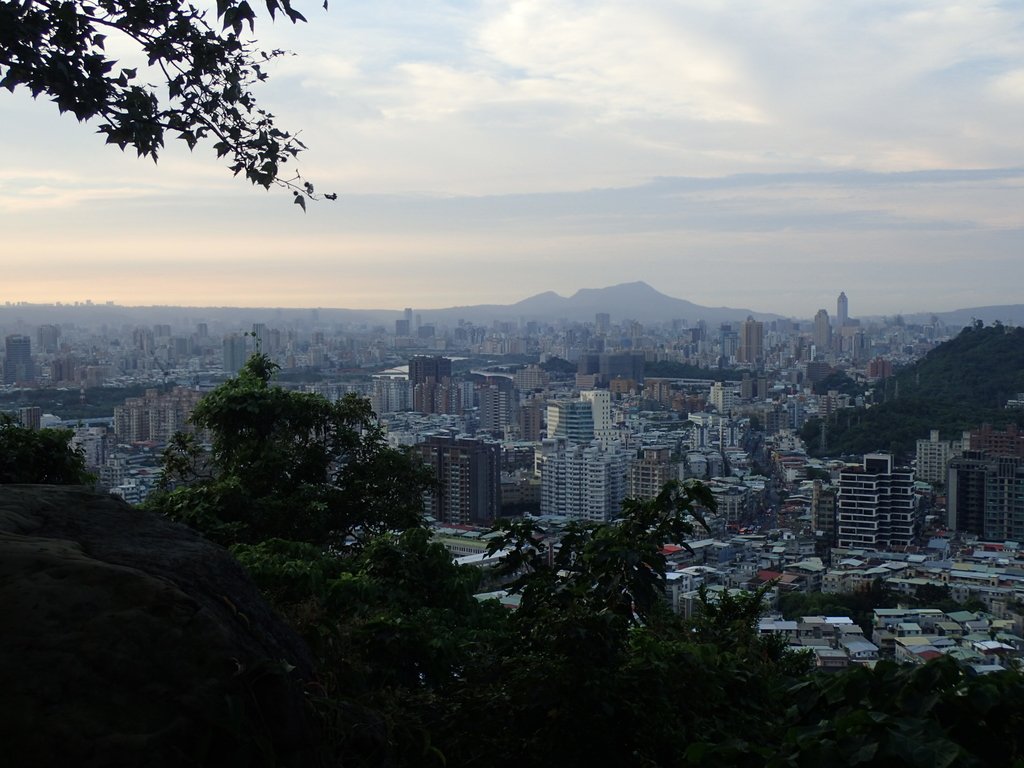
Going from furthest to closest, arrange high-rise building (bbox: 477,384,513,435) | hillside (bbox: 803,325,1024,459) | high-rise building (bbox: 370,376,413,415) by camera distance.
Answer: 1. high-rise building (bbox: 477,384,513,435)
2. high-rise building (bbox: 370,376,413,415)
3. hillside (bbox: 803,325,1024,459)

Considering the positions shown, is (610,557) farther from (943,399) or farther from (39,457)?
(943,399)

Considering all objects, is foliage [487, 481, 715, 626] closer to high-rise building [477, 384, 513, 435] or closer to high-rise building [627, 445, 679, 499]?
high-rise building [627, 445, 679, 499]

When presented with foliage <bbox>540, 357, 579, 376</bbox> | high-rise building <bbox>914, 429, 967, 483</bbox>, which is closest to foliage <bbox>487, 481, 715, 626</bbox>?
high-rise building <bbox>914, 429, 967, 483</bbox>

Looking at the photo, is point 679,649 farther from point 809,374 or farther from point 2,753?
point 809,374

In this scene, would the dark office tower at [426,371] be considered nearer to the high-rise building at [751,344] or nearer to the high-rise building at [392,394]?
the high-rise building at [392,394]

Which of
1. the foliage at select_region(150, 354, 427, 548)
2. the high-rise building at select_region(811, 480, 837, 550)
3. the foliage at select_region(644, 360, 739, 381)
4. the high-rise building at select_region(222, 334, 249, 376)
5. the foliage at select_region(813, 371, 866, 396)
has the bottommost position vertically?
the high-rise building at select_region(811, 480, 837, 550)

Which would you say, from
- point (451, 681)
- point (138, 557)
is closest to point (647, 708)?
point (451, 681)

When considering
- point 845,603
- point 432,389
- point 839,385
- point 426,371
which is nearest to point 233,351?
point 432,389
